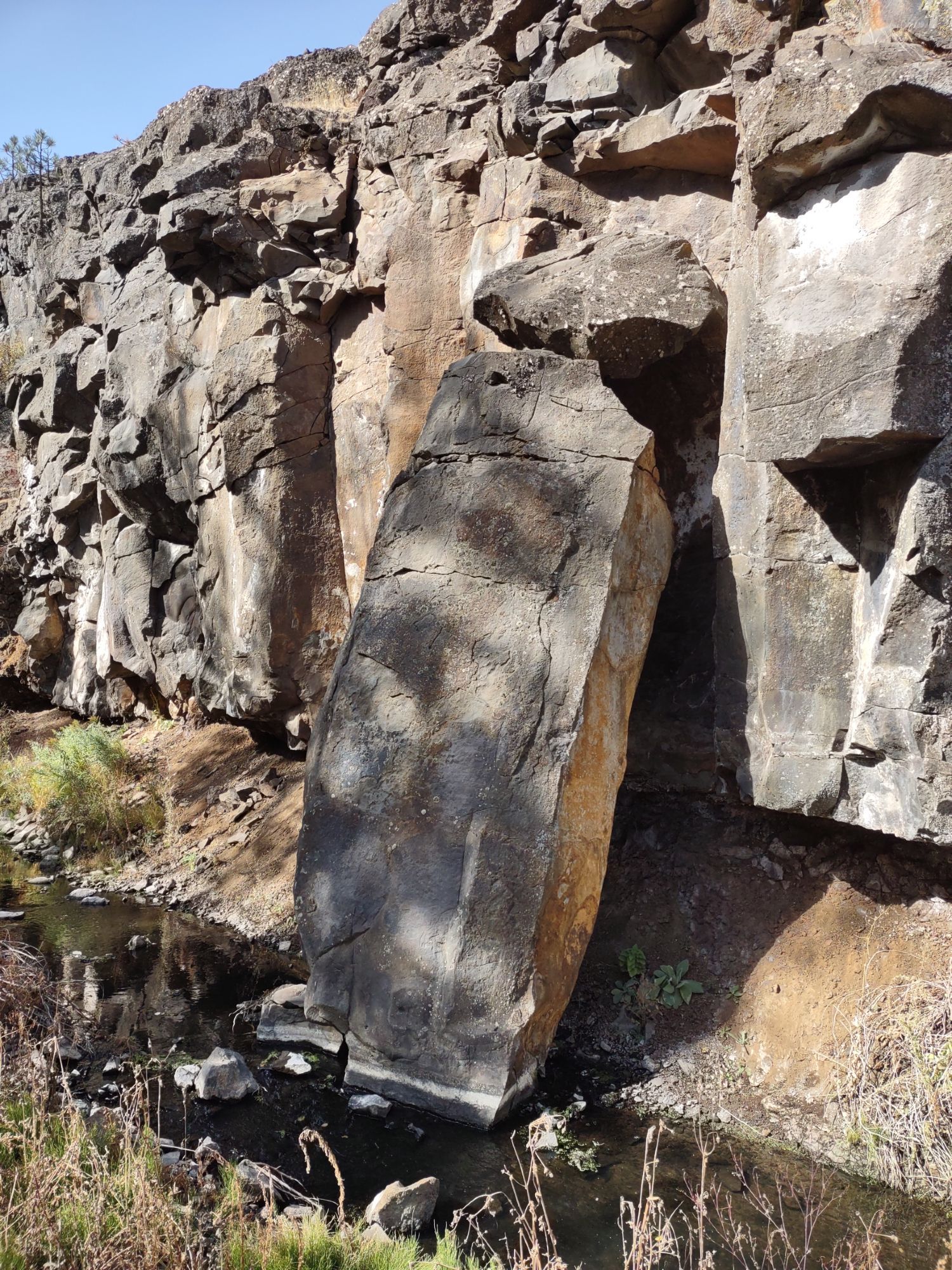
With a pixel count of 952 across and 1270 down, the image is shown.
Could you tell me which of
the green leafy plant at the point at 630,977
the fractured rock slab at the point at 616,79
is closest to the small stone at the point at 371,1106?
the green leafy plant at the point at 630,977

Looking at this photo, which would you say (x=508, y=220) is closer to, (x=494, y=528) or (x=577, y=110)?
(x=577, y=110)

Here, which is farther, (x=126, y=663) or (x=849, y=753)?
(x=126, y=663)

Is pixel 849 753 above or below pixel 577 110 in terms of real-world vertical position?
below

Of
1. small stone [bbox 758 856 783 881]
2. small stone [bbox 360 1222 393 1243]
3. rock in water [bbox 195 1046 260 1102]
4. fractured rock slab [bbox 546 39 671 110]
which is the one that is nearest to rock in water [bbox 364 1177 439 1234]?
small stone [bbox 360 1222 393 1243]

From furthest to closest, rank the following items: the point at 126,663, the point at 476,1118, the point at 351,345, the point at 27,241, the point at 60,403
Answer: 1. the point at 27,241
2. the point at 60,403
3. the point at 126,663
4. the point at 351,345
5. the point at 476,1118

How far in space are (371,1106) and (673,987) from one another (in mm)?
1622

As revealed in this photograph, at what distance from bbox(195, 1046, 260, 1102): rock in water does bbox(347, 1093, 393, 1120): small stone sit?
481 mm

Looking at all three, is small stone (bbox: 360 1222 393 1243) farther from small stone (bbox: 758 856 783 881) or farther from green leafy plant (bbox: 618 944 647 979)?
small stone (bbox: 758 856 783 881)

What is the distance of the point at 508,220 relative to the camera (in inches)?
269

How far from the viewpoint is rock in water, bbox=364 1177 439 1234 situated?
11.8 ft

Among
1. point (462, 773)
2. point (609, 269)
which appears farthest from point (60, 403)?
point (462, 773)

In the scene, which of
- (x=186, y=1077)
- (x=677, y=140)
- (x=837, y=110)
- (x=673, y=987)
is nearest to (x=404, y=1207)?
(x=186, y=1077)

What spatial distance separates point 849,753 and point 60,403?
10090 mm

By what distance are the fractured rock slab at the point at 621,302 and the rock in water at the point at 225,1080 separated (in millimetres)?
3999
